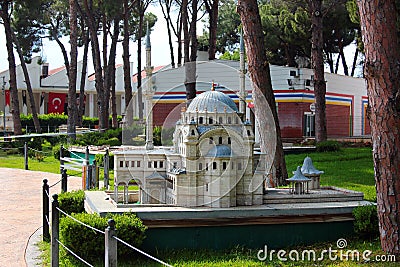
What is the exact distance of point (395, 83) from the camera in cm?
782

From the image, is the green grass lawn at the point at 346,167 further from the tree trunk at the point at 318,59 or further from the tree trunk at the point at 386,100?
the tree trunk at the point at 386,100

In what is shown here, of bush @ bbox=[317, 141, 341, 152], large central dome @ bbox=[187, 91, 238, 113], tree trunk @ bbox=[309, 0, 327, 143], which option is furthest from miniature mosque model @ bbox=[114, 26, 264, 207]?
tree trunk @ bbox=[309, 0, 327, 143]

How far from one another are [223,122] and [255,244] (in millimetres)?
1821

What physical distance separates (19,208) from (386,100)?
328 inches

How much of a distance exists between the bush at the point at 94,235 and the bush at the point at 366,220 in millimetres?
3177

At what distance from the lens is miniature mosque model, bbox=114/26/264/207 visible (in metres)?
8.48

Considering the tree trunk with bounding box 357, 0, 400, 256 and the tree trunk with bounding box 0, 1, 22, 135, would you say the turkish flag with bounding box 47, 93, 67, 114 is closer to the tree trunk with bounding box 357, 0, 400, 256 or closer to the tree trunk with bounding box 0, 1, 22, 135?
the tree trunk with bounding box 0, 1, 22, 135

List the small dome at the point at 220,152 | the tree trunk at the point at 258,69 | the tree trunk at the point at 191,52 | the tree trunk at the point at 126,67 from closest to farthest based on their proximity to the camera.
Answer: the small dome at the point at 220,152, the tree trunk at the point at 258,69, the tree trunk at the point at 191,52, the tree trunk at the point at 126,67

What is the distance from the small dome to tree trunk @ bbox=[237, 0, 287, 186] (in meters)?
3.78

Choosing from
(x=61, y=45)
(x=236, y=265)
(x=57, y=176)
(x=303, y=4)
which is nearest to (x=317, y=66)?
(x=303, y=4)

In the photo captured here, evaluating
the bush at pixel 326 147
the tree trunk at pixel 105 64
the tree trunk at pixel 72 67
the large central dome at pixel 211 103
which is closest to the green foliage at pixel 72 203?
the large central dome at pixel 211 103

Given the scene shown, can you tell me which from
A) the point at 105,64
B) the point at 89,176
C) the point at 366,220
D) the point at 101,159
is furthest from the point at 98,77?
the point at 366,220

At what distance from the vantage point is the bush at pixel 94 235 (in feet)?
25.2

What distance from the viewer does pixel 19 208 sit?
12.9 m
